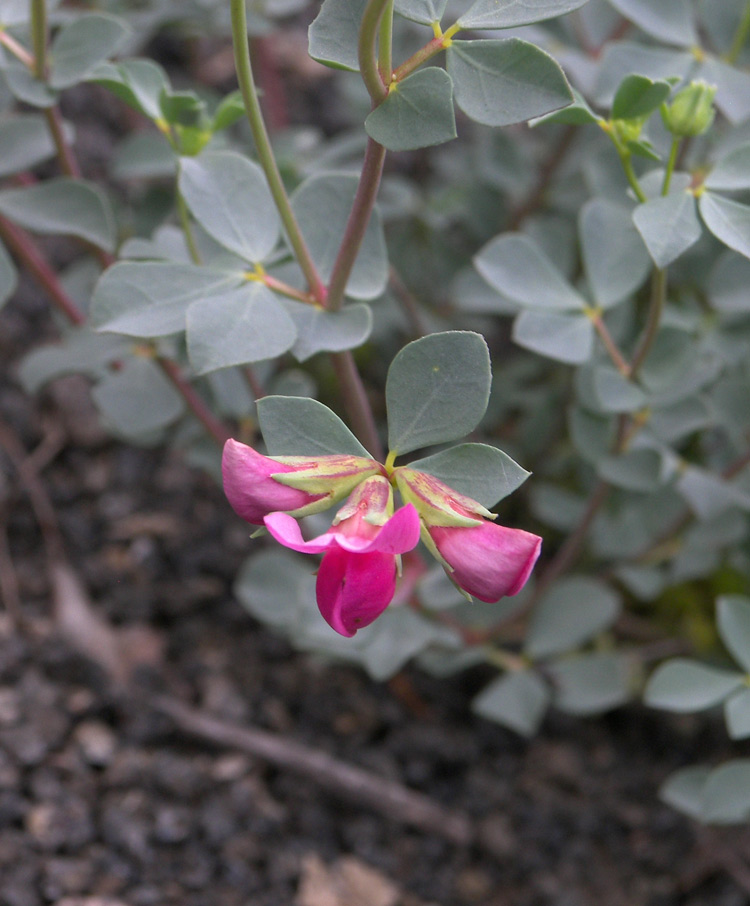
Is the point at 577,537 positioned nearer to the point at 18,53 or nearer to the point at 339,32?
the point at 339,32

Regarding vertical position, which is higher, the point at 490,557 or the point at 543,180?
the point at 490,557

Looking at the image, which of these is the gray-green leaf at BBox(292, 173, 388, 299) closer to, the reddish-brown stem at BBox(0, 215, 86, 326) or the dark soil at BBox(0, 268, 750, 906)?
the reddish-brown stem at BBox(0, 215, 86, 326)

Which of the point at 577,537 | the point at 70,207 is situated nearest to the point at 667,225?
the point at 577,537

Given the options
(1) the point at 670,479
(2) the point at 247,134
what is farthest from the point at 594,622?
(2) the point at 247,134

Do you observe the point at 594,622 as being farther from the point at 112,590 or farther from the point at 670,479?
the point at 112,590

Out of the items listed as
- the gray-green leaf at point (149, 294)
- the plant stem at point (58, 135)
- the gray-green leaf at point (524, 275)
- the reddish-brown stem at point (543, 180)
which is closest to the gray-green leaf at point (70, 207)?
→ the plant stem at point (58, 135)

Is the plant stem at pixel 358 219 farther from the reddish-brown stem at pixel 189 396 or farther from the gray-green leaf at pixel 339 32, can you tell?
the reddish-brown stem at pixel 189 396

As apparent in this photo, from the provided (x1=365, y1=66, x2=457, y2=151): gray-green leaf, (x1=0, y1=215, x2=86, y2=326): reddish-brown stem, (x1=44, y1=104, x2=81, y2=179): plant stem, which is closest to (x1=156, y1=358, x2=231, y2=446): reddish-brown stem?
(x1=0, y1=215, x2=86, y2=326): reddish-brown stem
